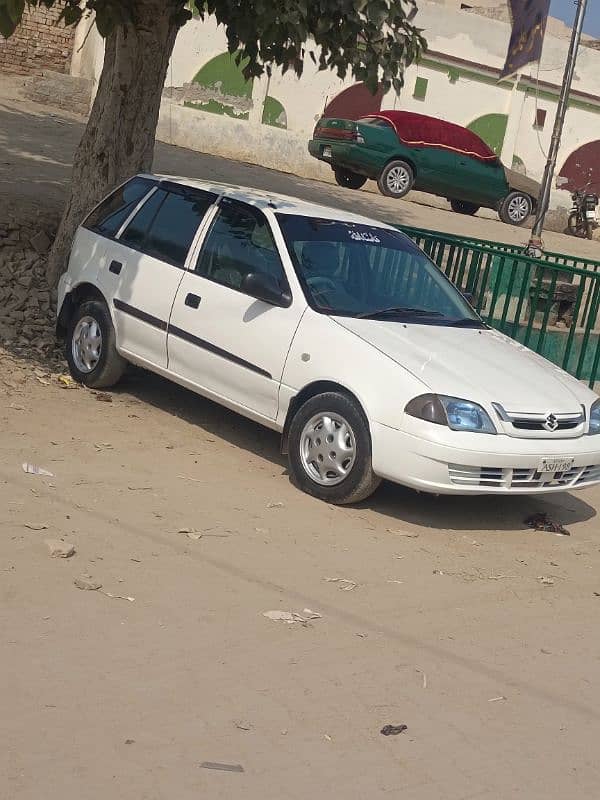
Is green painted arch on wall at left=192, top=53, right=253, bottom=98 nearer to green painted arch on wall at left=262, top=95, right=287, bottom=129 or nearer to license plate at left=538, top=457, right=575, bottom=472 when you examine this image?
green painted arch on wall at left=262, top=95, right=287, bottom=129

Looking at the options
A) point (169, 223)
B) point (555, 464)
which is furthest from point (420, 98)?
point (555, 464)

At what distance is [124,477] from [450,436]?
1.92 m

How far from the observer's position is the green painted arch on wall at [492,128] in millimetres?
27500

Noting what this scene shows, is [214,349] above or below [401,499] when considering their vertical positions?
above

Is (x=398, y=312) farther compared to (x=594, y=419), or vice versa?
(x=398, y=312)

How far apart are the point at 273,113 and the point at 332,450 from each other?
1901cm

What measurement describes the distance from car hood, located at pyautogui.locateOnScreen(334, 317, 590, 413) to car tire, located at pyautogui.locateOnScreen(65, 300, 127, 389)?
6.89 ft

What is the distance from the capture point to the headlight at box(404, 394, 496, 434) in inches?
276

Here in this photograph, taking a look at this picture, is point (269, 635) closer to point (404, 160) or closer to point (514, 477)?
point (514, 477)

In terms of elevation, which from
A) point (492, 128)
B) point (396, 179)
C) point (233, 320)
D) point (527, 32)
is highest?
point (527, 32)

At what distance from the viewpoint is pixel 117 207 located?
9.30 meters

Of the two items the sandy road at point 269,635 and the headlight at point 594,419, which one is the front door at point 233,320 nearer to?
the sandy road at point 269,635

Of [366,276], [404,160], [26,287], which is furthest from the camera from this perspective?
[404,160]

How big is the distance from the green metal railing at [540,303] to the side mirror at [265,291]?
3471 millimetres
